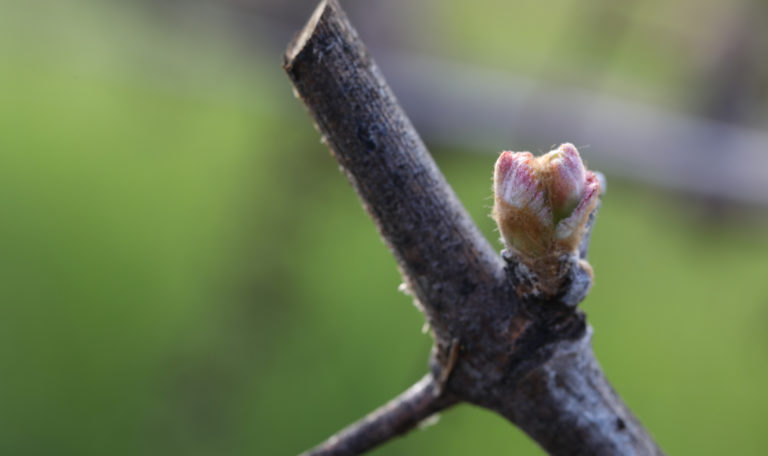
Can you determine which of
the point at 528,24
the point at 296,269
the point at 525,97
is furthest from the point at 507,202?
the point at 528,24

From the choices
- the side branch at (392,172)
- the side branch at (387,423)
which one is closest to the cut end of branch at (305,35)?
the side branch at (392,172)

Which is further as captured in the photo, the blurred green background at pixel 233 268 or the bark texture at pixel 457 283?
the blurred green background at pixel 233 268

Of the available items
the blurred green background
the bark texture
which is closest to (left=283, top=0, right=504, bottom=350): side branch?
the bark texture

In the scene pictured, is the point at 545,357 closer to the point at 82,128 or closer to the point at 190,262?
the point at 190,262

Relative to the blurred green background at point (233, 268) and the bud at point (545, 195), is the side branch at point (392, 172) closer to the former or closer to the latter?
the bud at point (545, 195)

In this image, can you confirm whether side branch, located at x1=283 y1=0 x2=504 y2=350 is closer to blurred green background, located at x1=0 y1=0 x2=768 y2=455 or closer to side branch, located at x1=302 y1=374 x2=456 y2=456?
side branch, located at x1=302 y1=374 x2=456 y2=456

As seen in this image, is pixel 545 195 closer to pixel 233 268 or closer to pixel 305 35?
pixel 305 35

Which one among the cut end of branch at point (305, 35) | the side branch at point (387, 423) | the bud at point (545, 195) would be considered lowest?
the side branch at point (387, 423)
